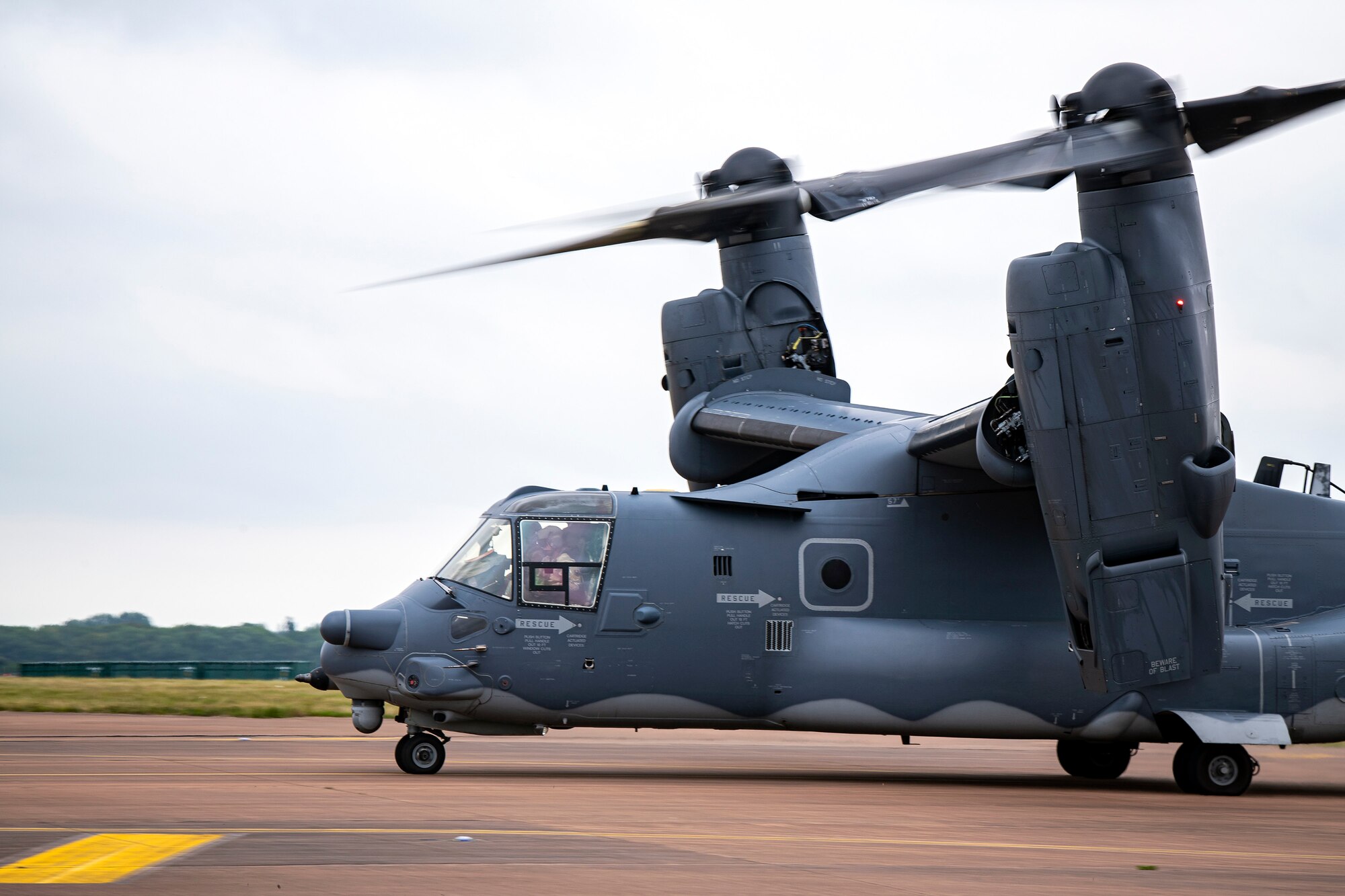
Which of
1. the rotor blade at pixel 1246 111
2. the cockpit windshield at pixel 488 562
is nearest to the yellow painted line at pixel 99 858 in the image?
the cockpit windshield at pixel 488 562

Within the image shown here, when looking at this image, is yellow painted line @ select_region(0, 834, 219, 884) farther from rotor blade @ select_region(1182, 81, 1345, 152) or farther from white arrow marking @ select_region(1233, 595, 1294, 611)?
white arrow marking @ select_region(1233, 595, 1294, 611)

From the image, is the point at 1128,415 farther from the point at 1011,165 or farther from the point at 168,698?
the point at 168,698

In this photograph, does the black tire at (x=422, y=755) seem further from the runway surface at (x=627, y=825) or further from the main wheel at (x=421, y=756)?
the runway surface at (x=627, y=825)

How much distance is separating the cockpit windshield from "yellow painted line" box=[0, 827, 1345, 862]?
6.16 m

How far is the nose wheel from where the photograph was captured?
53.6 ft

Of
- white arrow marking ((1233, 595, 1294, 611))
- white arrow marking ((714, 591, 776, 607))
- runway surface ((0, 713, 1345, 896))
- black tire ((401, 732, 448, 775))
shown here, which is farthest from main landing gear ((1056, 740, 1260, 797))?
black tire ((401, 732, 448, 775))

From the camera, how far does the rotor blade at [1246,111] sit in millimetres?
12867

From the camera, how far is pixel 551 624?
54.9 ft

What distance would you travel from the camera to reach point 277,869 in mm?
8523

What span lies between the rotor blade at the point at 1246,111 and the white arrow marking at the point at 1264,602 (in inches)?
236

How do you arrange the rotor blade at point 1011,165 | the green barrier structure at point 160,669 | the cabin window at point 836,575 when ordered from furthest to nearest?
A: the green barrier structure at point 160,669, the cabin window at point 836,575, the rotor blade at point 1011,165

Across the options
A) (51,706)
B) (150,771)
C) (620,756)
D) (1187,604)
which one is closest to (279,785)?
(150,771)

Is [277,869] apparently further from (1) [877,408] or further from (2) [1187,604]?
(1) [877,408]

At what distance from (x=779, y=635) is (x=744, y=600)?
0.59m
